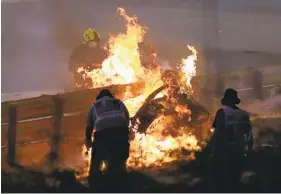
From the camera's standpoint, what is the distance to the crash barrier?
6.99 m

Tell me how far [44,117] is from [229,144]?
2.56m

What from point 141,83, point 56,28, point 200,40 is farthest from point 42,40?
point 200,40

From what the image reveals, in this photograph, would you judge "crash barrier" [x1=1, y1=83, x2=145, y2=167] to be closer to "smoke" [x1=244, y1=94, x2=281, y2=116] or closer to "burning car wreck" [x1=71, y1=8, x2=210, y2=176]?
"burning car wreck" [x1=71, y1=8, x2=210, y2=176]

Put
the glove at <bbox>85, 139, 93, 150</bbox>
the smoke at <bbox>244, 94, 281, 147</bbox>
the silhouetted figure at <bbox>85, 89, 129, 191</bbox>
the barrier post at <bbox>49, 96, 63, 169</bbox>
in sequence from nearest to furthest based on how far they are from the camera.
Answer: the silhouetted figure at <bbox>85, 89, 129, 191</bbox>, the glove at <bbox>85, 139, 93, 150</bbox>, the barrier post at <bbox>49, 96, 63, 169</bbox>, the smoke at <bbox>244, 94, 281, 147</bbox>

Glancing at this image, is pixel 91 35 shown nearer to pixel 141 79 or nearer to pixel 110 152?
pixel 141 79

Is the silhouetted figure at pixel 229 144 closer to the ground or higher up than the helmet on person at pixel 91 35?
closer to the ground

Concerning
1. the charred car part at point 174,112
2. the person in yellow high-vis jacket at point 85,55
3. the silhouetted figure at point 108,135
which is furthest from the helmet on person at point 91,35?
the charred car part at point 174,112

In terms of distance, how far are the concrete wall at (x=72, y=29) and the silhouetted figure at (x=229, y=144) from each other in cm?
79

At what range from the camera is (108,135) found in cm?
677

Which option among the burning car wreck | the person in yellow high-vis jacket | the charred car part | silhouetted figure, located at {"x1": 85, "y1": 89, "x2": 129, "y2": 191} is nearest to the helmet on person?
the person in yellow high-vis jacket

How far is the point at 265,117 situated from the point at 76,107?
8.71ft

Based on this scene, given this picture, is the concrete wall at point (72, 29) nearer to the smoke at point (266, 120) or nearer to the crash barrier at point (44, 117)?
the crash barrier at point (44, 117)

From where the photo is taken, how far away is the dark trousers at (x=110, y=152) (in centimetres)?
679

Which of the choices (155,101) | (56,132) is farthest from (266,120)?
(56,132)
